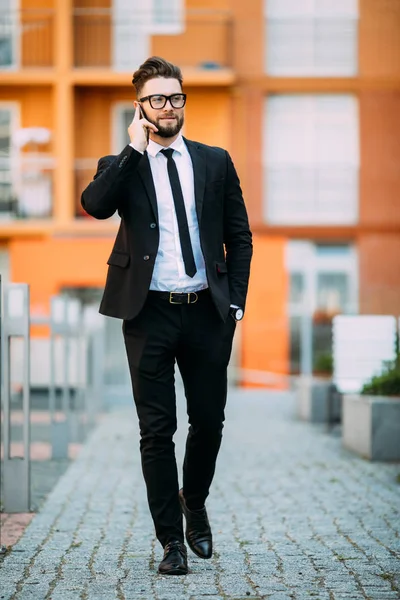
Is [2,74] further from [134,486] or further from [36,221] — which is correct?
[134,486]

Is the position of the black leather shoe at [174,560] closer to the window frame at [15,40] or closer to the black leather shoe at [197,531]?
the black leather shoe at [197,531]

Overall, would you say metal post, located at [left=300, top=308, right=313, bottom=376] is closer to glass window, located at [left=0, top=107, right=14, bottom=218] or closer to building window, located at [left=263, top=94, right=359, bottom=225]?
building window, located at [left=263, top=94, right=359, bottom=225]

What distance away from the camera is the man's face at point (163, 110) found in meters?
5.04

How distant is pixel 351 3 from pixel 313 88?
7.36 ft

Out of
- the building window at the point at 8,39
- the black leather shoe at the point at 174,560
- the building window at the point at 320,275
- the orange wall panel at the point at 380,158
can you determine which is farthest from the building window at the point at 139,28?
the black leather shoe at the point at 174,560

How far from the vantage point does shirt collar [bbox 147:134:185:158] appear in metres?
5.17

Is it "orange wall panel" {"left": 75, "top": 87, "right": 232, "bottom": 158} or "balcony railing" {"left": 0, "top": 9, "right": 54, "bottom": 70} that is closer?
"orange wall panel" {"left": 75, "top": 87, "right": 232, "bottom": 158}

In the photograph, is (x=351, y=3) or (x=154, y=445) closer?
(x=154, y=445)

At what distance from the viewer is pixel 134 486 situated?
803 cm

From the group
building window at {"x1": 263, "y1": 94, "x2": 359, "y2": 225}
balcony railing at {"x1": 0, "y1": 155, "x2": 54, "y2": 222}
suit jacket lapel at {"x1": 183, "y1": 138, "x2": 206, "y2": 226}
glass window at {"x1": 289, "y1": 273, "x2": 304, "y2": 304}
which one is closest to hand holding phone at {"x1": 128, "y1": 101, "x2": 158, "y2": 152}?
suit jacket lapel at {"x1": 183, "y1": 138, "x2": 206, "y2": 226}

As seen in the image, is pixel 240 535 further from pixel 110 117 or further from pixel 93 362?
pixel 110 117

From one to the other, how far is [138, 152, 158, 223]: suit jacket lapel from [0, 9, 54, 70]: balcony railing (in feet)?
72.8

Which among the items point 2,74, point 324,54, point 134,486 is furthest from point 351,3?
point 134,486

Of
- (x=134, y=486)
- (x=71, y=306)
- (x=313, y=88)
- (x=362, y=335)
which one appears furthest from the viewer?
(x=313, y=88)
